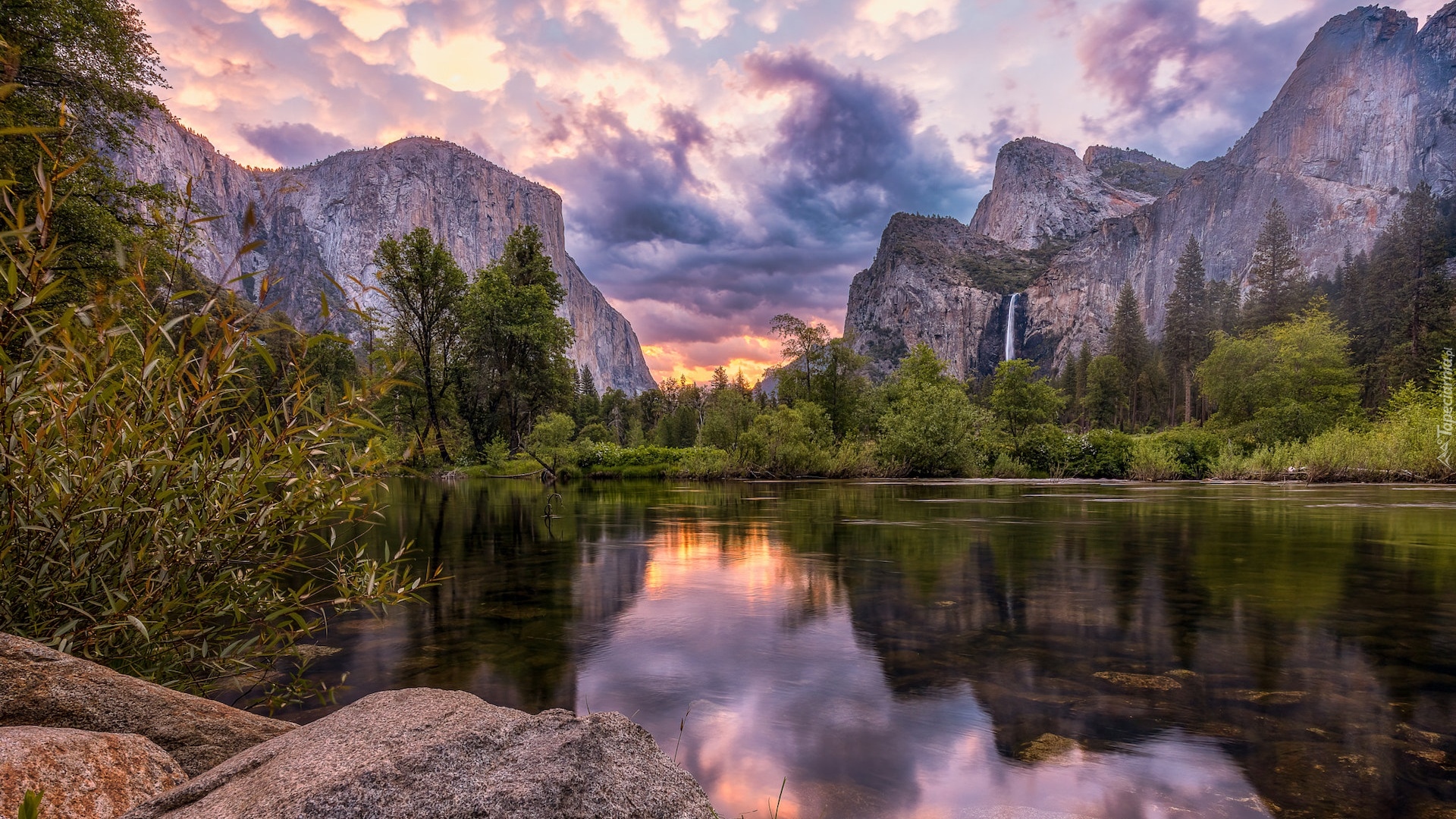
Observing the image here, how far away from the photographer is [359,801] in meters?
1.66

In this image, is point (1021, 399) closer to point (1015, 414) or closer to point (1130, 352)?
point (1015, 414)

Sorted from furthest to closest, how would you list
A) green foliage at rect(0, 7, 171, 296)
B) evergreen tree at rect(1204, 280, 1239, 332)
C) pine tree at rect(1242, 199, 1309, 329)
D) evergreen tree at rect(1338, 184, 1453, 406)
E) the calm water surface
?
evergreen tree at rect(1204, 280, 1239, 332) → pine tree at rect(1242, 199, 1309, 329) → evergreen tree at rect(1338, 184, 1453, 406) → green foliage at rect(0, 7, 171, 296) → the calm water surface

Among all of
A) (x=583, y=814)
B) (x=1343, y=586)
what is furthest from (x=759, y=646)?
(x=1343, y=586)

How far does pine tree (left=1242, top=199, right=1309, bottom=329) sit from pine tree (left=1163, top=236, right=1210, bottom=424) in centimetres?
530

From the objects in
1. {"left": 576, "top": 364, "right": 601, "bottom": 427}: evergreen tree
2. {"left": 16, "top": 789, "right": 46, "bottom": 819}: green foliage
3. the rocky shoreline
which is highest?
{"left": 576, "top": 364, "right": 601, "bottom": 427}: evergreen tree

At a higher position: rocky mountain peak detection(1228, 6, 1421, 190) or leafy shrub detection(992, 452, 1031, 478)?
rocky mountain peak detection(1228, 6, 1421, 190)

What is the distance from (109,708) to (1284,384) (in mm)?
58645

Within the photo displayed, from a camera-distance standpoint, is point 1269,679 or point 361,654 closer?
point 1269,679

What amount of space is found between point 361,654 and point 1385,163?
201 metres

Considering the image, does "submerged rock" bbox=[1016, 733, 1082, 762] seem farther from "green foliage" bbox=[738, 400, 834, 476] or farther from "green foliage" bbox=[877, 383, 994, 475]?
"green foliage" bbox=[877, 383, 994, 475]

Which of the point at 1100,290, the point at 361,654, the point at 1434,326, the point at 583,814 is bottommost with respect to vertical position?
the point at 361,654

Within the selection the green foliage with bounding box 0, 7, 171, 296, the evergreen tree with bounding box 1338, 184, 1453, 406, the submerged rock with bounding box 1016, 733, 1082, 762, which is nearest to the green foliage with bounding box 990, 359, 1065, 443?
the evergreen tree with bounding box 1338, 184, 1453, 406

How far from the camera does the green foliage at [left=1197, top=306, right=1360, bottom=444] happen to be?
39.4 metres

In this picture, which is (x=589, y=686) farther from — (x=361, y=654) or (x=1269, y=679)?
(x=1269, y=679)
